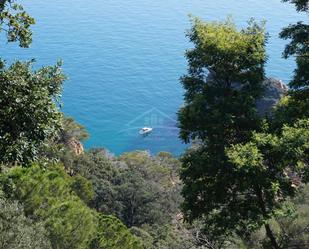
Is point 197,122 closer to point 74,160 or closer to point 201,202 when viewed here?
point 201,202

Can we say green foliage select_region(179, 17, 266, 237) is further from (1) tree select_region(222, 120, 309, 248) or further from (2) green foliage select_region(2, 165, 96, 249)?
(2) green foliage select_region(2, 165, 96, 249)

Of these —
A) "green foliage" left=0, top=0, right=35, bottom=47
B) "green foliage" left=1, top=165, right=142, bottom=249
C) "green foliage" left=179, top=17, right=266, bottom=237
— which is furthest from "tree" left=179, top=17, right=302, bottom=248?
"green foliage" left=1, top=165, right=142, bottom=249

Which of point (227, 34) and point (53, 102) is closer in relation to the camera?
point (53, 102)

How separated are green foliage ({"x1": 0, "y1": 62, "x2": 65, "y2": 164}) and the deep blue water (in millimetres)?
82214

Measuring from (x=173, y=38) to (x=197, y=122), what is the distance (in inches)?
5351

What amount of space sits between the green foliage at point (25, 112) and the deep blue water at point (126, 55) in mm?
82214

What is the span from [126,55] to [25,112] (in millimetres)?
131218

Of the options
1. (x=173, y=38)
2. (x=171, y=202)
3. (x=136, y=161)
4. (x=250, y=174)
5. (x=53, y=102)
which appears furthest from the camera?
(x=173, y=38)

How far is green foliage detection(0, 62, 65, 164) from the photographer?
930 cm

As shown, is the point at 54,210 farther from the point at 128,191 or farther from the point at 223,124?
the point at 128,191

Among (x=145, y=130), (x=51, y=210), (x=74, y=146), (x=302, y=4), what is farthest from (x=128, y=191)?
(x=145, y=130)

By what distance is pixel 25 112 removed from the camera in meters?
9.45

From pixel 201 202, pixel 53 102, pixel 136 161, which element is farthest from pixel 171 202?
pixel 53 102

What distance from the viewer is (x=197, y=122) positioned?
13781 mm
